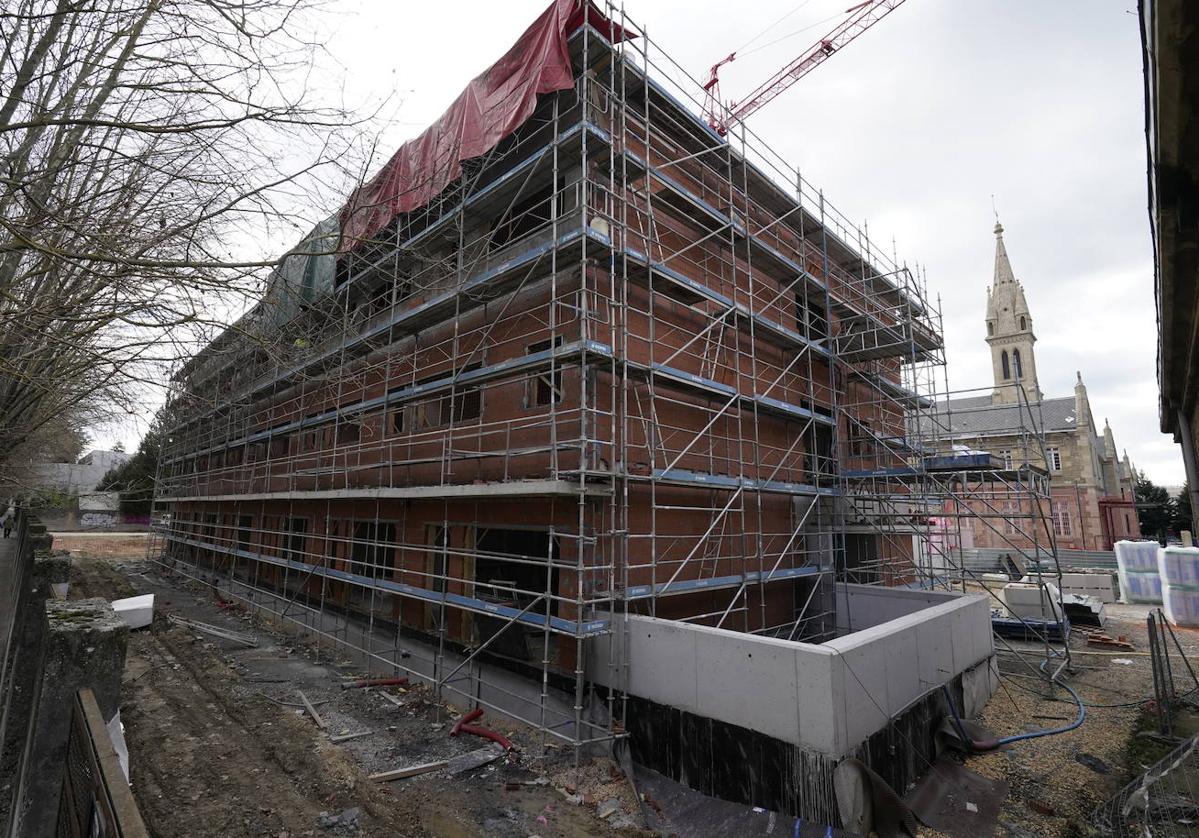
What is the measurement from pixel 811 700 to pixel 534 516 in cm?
467

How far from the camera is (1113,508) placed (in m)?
40.3

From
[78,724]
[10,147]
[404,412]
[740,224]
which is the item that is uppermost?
[740,224]

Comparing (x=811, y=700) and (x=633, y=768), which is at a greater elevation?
(x=811, y=700)

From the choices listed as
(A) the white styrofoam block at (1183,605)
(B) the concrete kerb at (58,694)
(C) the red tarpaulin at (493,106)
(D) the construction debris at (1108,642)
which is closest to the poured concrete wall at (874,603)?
(D) the construction debris at (1108,642)

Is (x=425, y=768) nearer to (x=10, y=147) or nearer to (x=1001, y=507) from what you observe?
(x=10, y=147)

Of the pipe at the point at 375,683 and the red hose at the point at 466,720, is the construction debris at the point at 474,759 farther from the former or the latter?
the pipe at the point at 375,683

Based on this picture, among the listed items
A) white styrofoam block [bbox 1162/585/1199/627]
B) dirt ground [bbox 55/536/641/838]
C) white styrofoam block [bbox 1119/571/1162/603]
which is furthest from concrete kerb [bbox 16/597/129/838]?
white styrofoam block [bbox 1119/571/1162/603]

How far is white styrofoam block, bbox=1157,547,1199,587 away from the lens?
17078 millimetres

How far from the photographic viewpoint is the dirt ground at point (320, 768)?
552 cm

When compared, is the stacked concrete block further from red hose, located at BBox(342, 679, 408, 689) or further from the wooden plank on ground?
red hose, located at BBox(342, 679, 408, 689)

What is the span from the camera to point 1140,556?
21.4 meters

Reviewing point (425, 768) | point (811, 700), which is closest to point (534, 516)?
point (425, 768)

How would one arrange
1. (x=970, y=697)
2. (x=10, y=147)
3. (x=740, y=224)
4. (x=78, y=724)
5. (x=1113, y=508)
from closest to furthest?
(x=78, y=724) → (x=10, y=147) → (x=970, y=697) → (x=740, y=224) → (x=1113, y=508)

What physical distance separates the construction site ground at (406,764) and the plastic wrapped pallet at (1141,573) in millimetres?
13475
